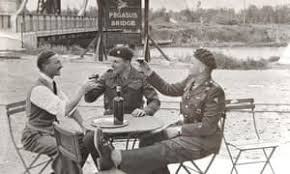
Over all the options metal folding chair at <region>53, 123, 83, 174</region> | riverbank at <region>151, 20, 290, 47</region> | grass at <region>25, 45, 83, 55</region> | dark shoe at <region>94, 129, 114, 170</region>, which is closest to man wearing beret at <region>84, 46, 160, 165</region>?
dark shoe at <region>94, 129, 114, 170</region>

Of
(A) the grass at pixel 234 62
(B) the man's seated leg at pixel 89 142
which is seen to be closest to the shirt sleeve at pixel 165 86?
(B) the man's seated leg at pixel 89 142

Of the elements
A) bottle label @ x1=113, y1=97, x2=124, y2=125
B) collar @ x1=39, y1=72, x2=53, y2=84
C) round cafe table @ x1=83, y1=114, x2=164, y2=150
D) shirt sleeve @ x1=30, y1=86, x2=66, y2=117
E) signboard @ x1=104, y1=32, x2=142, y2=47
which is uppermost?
signboard @ x1=104, y1=32, x2=142, y2=47

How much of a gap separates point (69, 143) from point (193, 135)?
2.29 ft

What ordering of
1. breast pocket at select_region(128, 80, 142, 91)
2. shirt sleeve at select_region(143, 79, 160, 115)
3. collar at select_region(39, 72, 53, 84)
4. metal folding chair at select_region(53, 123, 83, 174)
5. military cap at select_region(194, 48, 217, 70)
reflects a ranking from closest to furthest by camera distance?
metal folding chair at select_region(53, 123, 83, 174) → military cap at select_region(194, 48, 217, 70) → collar at select_region(39, 72, 53, 84) → shirt sleeve at select_region(143, 79, 160, 115) → breast pocket at select_region(128, 80, 142, 91)

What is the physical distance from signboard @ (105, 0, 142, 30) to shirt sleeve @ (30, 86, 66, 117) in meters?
2.82

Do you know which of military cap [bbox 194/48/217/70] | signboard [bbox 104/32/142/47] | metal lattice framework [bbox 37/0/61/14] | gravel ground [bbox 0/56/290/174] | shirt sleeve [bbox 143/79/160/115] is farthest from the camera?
signboard [bbox 104/32/142/47]

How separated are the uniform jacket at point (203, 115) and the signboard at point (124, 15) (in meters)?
2.80

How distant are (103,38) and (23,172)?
3.37 metres

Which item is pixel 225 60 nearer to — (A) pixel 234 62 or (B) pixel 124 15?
(A) pixel 234 62

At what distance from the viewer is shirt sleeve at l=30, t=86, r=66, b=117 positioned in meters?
2.62

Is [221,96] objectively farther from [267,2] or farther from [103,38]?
[103,38]

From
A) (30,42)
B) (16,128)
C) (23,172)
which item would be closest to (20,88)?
(30,42)

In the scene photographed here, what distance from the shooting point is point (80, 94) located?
2.54 m

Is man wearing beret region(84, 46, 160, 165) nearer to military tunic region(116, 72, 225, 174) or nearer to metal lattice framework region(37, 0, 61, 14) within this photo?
military tunic region(116, 72, 225, 174)
